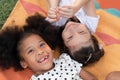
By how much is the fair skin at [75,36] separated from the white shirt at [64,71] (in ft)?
0.25

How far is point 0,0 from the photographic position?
2488mm

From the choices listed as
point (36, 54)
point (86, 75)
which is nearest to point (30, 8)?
point (36, 54)

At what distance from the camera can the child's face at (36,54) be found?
1793mm

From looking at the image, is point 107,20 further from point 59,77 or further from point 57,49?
point 59,77

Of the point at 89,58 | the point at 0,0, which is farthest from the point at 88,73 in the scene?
the point at 0,0

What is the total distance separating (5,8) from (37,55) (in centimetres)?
76

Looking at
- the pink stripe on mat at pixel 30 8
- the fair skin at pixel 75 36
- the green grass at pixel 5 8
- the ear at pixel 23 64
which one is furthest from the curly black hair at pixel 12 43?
the green grass at pixel 5 8

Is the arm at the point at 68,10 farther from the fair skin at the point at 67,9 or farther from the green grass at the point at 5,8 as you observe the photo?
the green grass at the point at 5,8

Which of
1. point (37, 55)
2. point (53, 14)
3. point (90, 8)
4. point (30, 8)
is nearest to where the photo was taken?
point (37, 55)

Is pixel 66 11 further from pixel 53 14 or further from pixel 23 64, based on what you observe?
pixel 23 64

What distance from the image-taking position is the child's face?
1793mm

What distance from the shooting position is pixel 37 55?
5.85ft

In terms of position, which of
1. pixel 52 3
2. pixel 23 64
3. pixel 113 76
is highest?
pixel 52 3

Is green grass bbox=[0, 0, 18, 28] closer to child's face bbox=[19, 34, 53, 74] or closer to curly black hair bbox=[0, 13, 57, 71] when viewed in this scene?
curly black hair bbox=[0, 13, 57, 71]
